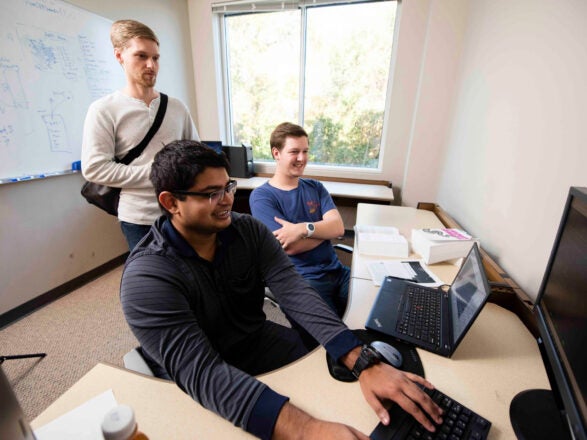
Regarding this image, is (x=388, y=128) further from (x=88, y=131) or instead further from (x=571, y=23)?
(x=88, y=131)

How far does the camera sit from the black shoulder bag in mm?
1542

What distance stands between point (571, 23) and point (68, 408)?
78.7 inches

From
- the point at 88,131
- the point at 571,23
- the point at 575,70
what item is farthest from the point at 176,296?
the point at 571,23

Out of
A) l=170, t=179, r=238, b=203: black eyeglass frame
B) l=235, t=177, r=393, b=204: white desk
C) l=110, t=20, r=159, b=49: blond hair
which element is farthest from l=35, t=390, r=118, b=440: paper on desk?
l=235, t=177, r=393, b=204: white desk

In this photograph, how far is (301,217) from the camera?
1701 millimetres

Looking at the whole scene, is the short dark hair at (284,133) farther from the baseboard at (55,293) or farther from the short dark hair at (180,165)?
the baseboard at (55,293)

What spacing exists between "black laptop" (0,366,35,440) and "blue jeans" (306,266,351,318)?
1222 mm

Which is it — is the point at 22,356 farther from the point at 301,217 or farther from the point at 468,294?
the point at 468,294

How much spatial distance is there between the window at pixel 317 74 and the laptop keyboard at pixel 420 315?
2.55m

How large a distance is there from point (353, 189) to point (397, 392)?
8.17 ft

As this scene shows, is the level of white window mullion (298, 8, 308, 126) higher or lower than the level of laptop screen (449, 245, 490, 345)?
higher

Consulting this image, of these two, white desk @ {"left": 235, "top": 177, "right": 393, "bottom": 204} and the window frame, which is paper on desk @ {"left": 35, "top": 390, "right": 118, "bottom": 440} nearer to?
white desk @ {"left": 235, "top": 177, "right": 393, "bottom": 204}

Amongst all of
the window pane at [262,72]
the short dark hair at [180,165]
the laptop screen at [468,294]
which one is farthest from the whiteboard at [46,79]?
the laptop screen at [468,294]

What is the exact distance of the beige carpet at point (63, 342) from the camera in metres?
1.61
